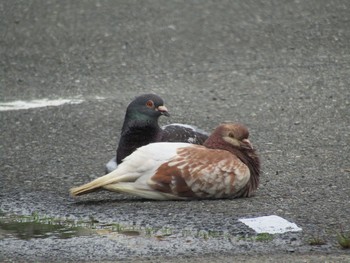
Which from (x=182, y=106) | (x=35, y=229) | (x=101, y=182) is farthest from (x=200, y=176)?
(x=182, y=106)

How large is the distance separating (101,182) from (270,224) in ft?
3.82

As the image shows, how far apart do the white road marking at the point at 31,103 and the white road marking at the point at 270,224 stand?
369cm

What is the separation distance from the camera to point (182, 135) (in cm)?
724

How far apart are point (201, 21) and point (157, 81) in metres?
1.84

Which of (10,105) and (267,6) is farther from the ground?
(267,6)

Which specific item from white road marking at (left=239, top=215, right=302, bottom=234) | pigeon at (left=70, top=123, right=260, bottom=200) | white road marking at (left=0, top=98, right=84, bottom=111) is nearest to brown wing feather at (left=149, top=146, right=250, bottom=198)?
pigeon at (left=70, top=123, right=260, bottom=200)

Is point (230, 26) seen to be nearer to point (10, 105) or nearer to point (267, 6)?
point (267, 6)

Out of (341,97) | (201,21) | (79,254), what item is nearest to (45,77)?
(201,21)

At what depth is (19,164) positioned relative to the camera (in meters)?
7.62

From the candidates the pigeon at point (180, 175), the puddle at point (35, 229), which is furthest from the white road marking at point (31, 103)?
the puddle at point (35, 229)

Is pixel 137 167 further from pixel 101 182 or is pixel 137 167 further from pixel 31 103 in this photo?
pixel 31 103

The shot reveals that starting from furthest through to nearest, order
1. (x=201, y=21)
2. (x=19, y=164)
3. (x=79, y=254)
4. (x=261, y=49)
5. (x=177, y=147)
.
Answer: (x=201, y=21)
(x=261, y=49)
(x=19, y=164)
(x=177, y=147)
(x=79, y=254)

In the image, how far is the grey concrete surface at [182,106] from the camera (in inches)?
227

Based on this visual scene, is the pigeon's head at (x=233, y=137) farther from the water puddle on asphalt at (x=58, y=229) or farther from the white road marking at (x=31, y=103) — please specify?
the white road marking at (x=31, y=103)
